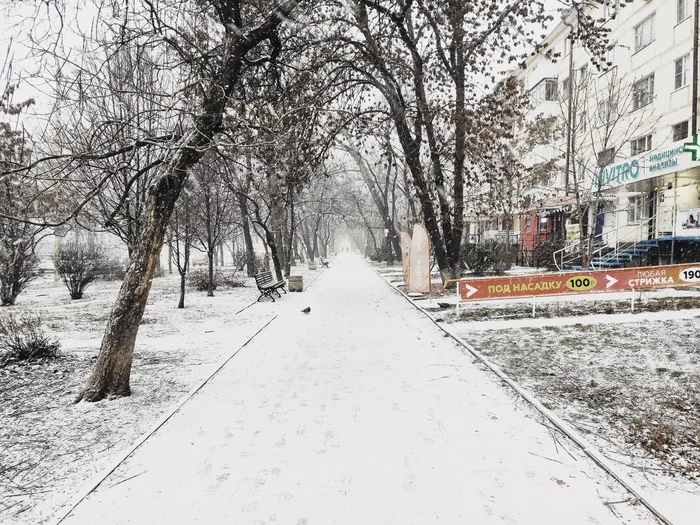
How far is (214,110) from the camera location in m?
5.71

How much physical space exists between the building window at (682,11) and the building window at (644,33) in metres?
1.56

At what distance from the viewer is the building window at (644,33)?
20.7 meters

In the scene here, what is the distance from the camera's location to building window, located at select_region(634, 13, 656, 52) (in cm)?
2067

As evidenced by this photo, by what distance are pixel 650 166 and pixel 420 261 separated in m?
8.70

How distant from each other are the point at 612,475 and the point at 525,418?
3.96 feet

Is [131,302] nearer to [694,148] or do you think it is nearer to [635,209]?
[694,148]

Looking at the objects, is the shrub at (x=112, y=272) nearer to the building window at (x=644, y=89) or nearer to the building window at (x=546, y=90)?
the building window at (x=546, y=90)

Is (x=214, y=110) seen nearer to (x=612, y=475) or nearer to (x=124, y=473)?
(x=124, y=473)

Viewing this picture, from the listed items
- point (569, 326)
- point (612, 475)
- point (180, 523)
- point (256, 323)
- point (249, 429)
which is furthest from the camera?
point (256, 323)

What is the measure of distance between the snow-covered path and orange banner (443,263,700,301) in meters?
4.36

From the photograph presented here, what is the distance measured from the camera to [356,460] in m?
3.71

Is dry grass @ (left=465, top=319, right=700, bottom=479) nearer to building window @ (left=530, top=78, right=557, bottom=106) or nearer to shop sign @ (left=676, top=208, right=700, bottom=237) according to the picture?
shop sign @ (left=676, top=208, right=700, bottom=237)

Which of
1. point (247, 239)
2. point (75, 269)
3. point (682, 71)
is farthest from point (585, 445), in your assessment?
point (247, 239)

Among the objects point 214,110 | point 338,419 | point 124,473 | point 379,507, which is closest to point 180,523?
point 124,473
